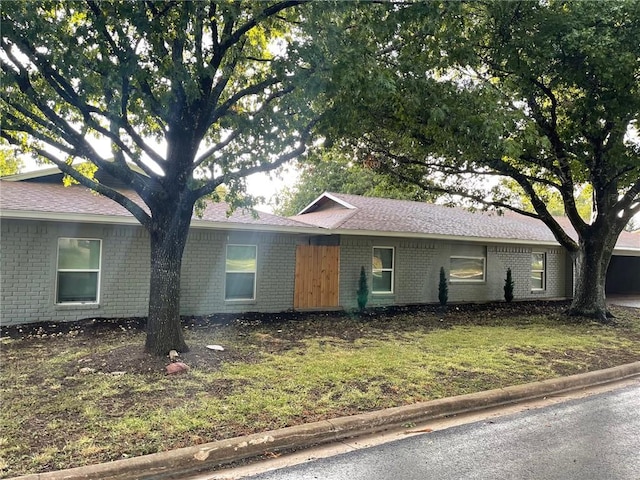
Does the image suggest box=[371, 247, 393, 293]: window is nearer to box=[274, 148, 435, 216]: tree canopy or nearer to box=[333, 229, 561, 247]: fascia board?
box=[333, 229, 561, 247]: fascia board

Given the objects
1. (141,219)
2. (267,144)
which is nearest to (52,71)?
(141,219)

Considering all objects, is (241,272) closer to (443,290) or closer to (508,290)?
(443,290)

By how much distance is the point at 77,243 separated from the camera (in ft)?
33.0

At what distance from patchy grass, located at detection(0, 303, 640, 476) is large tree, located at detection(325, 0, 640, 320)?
143 inches

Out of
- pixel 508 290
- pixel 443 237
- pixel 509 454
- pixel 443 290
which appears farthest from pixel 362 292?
pixel 509 454

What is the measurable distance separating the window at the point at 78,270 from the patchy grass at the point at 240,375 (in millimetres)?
1048

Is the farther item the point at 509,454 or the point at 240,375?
the point at 240,375

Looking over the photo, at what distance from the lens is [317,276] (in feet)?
44.0

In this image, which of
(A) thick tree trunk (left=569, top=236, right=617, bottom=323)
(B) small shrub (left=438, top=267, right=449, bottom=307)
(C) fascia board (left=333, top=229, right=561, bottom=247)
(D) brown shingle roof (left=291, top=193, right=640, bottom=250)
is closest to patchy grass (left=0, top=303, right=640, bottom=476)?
(A) thick tree trunk (left=569, top=236, right=617, bottom=323)

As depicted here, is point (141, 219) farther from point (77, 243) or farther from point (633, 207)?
point (633, 207)

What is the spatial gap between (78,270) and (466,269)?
12.6 meters

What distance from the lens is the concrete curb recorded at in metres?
3.59

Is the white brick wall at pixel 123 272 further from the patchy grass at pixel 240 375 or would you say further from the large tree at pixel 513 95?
the large tree at pixel 513 95

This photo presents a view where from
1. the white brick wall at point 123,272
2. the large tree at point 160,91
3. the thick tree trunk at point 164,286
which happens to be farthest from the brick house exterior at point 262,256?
the thick tree trunk at point 164,286
